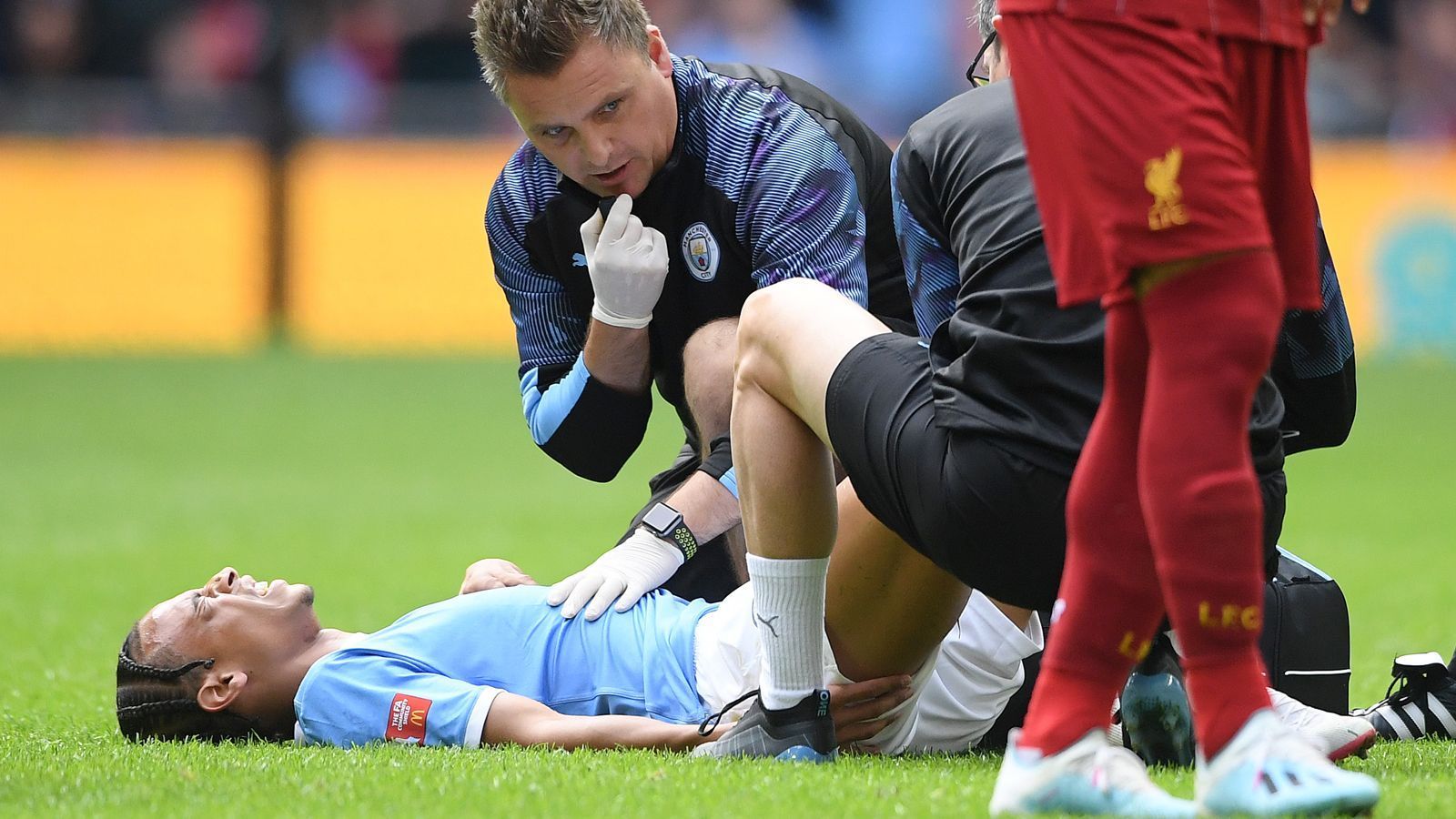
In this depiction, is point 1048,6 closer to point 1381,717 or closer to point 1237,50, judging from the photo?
point 1237,50

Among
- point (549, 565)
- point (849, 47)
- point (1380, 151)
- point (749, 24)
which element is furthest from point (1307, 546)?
point (849, 47)

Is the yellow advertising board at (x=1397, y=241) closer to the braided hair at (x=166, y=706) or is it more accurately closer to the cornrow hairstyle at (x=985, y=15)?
the cornrow hairstyle at (x=985, y=15)

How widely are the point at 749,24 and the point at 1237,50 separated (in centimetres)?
1139

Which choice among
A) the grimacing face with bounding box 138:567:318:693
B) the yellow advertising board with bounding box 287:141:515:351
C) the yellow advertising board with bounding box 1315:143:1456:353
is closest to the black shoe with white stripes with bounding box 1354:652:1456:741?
the grimacing face with bounding box 138:567:318:693

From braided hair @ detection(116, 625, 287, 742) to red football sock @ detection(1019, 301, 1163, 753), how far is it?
6.03ft

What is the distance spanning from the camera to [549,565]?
20.4 ft

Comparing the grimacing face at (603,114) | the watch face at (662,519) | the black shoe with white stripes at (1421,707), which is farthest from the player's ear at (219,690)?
the black shoe with white stripes at (1421,707)

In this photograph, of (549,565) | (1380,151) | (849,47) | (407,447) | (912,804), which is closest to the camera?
(912,804)

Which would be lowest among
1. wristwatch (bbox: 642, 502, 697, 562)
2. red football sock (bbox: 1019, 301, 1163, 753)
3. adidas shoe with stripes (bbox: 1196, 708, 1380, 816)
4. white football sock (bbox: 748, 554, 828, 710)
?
wristwatch (bbox: 642, 502, 697, 562)

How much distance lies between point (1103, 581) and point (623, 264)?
1.84 meters

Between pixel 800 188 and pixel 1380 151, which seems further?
pixel 1380 151

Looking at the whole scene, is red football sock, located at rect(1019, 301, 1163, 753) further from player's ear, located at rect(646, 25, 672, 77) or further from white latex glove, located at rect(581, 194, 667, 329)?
player's ear, located at rect(646, 25, 672, 77)

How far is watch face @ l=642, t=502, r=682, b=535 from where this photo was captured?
3900 millimetres

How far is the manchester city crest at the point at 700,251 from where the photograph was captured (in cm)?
414
